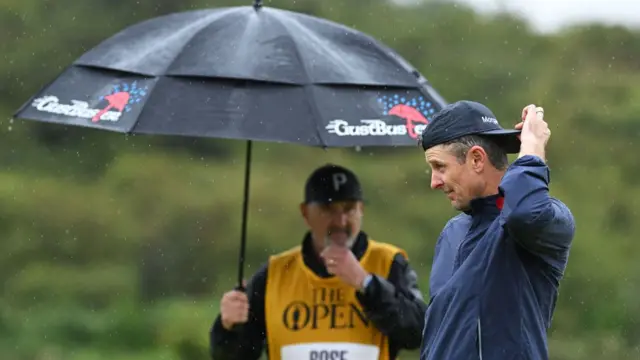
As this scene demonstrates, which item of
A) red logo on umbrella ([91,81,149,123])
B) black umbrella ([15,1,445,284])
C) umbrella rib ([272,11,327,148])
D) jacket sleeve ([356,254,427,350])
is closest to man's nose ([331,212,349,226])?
jacket sleeve ([356,254,427,350])

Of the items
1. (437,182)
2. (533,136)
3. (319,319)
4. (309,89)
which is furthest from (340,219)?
(533,136)

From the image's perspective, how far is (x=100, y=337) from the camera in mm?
10906

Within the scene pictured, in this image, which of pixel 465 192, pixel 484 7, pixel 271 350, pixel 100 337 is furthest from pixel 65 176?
pixel 465 192

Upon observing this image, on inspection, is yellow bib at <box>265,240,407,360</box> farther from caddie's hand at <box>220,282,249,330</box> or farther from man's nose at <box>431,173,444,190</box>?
man's nose at <box>431,173,444,190</box>

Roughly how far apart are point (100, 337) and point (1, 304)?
1.05 m

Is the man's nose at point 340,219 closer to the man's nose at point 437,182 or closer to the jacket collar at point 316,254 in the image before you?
the jacket collar at point 316,254

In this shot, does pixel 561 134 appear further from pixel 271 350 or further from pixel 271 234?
pixel 271 350

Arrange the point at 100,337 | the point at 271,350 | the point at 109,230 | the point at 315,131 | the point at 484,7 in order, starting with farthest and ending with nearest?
the point at 484,7, the point at 109,230, the point at 100,337, the point at 271,350, the point at 315,131

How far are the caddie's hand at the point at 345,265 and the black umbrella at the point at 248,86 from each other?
44 centimetres

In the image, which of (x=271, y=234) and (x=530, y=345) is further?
(x=271, y=234)

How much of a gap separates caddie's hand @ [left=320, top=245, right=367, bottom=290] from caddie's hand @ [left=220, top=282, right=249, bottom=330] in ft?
1.23

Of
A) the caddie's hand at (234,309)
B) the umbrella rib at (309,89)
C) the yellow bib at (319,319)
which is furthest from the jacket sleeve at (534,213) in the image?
the caddie's hand at (234,309)

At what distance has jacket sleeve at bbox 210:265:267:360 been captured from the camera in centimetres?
524

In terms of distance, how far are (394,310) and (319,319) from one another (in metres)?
0.37
